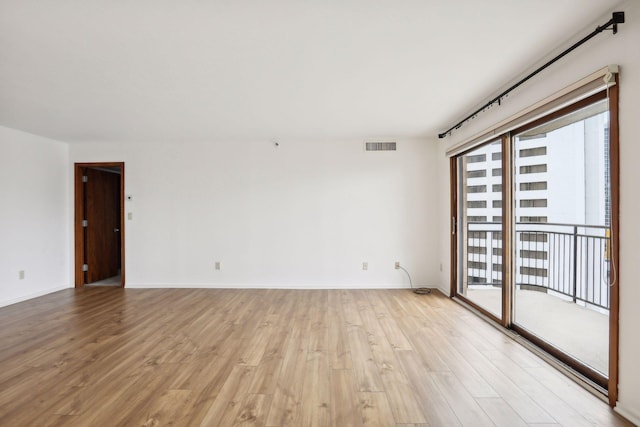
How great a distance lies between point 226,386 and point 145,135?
4.13 meters

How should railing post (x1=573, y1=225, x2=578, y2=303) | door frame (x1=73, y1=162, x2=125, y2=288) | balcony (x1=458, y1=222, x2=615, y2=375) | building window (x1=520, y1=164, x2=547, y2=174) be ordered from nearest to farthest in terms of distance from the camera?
balcony (x1=458, y1=222, x2=615, y2=375), railing post (x1=573, y1=225, x2=578, y2=303), building window (x1=520, y1=164, x2=547, y2=174), door frame (x1=73, y1=162, x2=125, y2=288)

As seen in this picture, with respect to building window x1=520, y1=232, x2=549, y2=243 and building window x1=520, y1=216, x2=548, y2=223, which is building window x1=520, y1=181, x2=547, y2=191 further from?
building window x1=520, y1=232, x2=549, y2=243

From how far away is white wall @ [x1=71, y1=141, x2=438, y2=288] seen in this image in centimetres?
489

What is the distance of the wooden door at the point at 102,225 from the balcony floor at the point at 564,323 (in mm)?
6323

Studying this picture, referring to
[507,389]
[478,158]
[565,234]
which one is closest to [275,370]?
[507,389]

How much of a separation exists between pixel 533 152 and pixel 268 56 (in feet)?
12.7

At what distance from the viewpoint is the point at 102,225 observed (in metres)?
5.54

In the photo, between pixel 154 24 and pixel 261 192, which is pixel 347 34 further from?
pixel 261 192

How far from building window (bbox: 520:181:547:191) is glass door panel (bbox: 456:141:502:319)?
342 mm

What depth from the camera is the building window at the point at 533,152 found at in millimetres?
4012

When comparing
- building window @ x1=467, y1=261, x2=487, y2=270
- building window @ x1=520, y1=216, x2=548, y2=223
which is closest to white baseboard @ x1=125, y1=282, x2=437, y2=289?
building window @ x1=467, y1=261, x2=487, y2=270

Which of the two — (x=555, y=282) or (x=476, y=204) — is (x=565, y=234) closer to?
(x=555, y=282)

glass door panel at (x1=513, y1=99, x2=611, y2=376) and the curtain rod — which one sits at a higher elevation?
the curtain rod

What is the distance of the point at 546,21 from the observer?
6.23 ft
